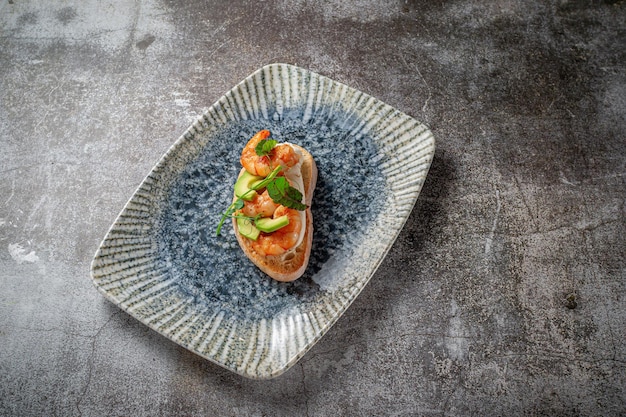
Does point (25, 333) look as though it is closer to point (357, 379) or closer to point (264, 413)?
point (264, 413)

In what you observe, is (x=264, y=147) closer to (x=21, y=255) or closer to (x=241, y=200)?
(x=241, y=200)

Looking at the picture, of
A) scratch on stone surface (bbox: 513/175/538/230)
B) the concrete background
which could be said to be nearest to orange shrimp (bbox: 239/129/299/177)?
the concrete background

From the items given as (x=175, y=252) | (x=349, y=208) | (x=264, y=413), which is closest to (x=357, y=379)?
(x=264, y=413)

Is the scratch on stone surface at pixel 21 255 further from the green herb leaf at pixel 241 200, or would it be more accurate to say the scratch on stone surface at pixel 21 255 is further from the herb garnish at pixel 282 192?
the herb garnish at pixel 282 192

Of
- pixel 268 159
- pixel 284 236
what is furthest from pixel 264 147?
pixel 284 236

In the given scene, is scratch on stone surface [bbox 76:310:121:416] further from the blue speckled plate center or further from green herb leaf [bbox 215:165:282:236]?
green herb leaf [bbox 215:165:282:236]

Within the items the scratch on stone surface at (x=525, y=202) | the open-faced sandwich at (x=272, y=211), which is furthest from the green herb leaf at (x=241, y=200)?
the scratch on stone surface at (x=525, y=202)
